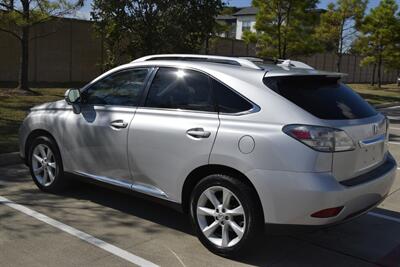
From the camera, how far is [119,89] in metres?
5.33

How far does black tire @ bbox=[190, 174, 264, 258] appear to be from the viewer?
4074 millimetres

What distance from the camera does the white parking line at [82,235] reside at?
4191 mm

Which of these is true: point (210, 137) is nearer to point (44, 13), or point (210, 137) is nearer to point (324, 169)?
point (324, 169)

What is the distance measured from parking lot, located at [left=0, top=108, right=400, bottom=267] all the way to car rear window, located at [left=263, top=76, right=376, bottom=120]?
979 millimetres

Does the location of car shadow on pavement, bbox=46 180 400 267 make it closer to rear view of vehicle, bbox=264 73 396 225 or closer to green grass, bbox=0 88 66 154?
rear view of vehicle, bbox=264 73 396 225

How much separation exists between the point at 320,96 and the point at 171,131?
1.32 m

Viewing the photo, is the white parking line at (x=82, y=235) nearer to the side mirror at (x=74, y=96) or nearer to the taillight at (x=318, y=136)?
the side mirror at (x=74, y=96)

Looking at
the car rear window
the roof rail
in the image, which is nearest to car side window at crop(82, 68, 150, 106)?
the roof rail

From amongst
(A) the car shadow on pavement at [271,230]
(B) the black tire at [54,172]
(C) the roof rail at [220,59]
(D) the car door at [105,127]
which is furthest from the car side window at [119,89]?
(A) the car shadow on pavement at [271,230]

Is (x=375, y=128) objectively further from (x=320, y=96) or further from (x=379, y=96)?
(x=379, y=96)

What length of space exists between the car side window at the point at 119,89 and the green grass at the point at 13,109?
2892 millimetres

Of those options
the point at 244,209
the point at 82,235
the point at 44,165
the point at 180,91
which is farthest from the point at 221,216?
the point at 44,165

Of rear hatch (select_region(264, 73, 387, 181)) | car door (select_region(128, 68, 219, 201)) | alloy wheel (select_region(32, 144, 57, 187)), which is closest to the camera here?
rear hatch (select_region(264, 73, 387, 181))

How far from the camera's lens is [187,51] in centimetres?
1364
